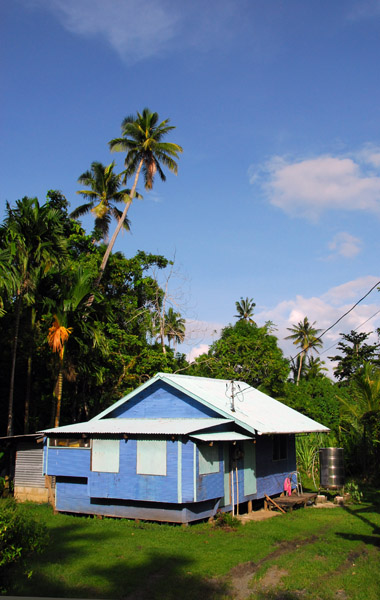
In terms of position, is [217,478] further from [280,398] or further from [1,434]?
[280,398]

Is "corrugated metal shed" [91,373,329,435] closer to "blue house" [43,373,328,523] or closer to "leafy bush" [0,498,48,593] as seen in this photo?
"blue house" [43,373,328,523]

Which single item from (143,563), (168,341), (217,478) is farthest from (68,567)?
(168,341)

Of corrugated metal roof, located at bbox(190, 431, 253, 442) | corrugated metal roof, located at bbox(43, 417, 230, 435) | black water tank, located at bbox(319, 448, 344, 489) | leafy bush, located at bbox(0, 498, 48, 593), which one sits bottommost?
black water tank, located at bbox(319, 448, 344, 489)

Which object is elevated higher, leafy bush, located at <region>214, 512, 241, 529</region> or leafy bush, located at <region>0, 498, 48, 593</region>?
leafy bush, located at <region>0, 498, 48, 593</region>

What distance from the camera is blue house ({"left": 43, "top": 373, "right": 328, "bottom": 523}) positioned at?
14703mm

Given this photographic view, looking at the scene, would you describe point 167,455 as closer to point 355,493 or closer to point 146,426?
point 146,426

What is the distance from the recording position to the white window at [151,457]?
14.9 metres

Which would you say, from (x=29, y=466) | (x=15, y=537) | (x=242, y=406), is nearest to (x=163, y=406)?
(x=242, y=406)

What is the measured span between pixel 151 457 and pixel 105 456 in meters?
1.79

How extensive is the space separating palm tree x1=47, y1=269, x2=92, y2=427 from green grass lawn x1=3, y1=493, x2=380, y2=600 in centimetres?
652

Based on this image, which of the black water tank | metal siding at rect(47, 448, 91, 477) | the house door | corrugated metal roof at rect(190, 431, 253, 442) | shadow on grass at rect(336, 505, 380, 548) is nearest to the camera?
shadow on grass at rect(336, 505, 380, 548)

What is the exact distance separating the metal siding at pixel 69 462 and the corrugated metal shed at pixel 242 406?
1.85m

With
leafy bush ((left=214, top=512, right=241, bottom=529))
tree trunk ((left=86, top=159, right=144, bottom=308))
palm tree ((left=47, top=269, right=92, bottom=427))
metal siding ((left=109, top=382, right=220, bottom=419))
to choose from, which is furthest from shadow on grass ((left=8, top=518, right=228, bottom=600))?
tree trunk ((left=86, top=159, right=144, bottom=308))

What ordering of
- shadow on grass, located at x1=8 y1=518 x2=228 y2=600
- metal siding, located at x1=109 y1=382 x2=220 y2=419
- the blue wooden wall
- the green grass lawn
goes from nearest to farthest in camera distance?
shadow on grass, located at x1=8 y1=518 x2=228 y2=600
the green grass lawn
metal siding, located at x1=109 y1=382 x2=220 y2=419
the blue wooden wall
